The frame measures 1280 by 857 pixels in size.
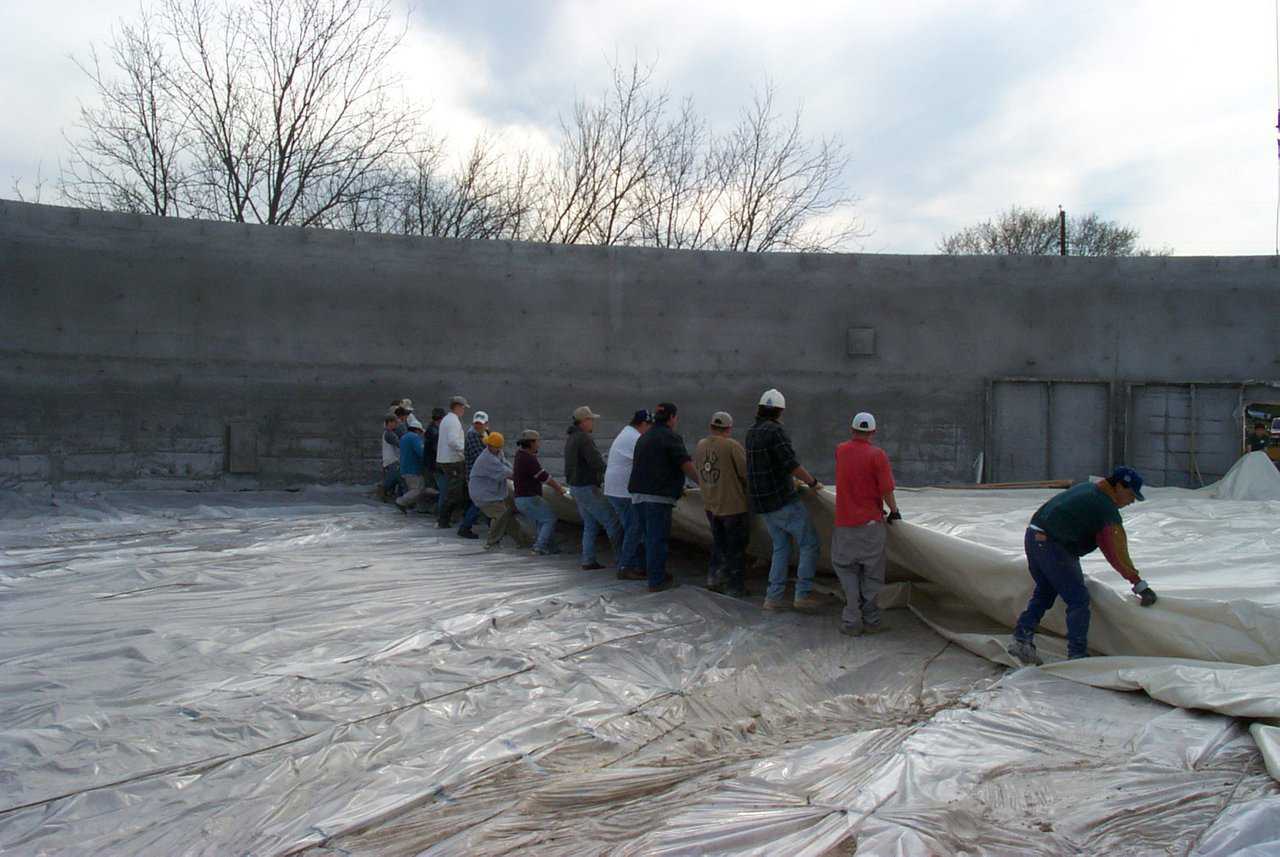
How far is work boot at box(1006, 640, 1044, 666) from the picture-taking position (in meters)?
4.99

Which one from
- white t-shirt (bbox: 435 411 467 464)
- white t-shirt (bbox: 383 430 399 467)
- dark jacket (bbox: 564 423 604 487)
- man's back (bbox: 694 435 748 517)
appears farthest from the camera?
white t-shirt (bbox: 383 430 399 467)

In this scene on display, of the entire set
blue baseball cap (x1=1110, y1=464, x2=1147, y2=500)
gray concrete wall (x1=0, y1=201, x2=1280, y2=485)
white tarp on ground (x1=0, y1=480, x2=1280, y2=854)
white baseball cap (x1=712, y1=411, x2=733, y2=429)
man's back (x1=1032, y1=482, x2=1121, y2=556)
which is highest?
gray concrete wall (x1=0, y1=201, x2=1280, y2=485)

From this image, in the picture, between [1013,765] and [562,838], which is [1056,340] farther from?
[562,838]

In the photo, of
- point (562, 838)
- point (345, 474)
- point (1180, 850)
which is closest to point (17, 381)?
point (345, 474)

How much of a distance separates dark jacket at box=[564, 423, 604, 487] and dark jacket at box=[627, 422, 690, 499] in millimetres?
649

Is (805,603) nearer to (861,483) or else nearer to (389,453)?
(861,483)

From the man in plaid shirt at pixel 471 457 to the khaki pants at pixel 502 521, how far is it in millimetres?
339

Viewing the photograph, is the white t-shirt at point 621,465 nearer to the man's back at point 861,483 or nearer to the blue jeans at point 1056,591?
the man's back at point 861,483

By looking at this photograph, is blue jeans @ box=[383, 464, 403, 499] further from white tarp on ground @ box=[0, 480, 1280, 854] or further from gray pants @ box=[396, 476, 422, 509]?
white tarp on ground @ box=[0, 480, 1280, 854]

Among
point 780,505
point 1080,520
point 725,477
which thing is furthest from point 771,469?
point 1080,520

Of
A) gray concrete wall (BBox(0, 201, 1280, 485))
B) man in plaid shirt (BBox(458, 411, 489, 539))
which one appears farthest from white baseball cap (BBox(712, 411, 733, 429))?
gray concrete wall (BBox(0, 201, 1280, 485))

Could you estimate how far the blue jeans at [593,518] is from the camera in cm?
780

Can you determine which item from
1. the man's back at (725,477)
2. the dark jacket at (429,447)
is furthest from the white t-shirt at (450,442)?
the man's back at (725,477)

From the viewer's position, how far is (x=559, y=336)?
38.2 ft
